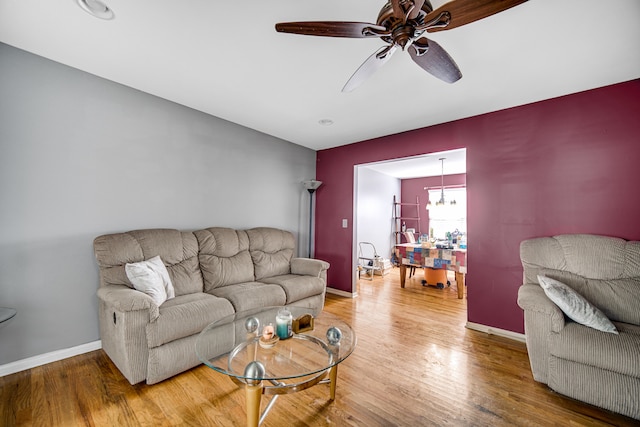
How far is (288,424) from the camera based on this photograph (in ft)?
5.00

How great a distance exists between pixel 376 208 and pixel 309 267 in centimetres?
345

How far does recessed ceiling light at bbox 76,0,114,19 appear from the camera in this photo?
1.56 meters

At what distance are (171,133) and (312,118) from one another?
Result: 166 centimetres

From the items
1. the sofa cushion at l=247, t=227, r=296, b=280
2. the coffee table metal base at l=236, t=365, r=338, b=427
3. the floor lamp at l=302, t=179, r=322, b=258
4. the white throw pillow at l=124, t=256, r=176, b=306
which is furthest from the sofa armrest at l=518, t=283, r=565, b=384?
the floor lamp at l=302, t=179, r=322, b=258

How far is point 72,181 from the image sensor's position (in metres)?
2.26

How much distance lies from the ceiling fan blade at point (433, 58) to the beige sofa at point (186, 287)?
2338mm

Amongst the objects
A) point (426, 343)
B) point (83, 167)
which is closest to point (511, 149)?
point (426, 343)

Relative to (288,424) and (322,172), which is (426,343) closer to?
(288,424)

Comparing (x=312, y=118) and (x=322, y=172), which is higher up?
(x=312, y=118)

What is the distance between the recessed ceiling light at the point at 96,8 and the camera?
→ 1563 mm

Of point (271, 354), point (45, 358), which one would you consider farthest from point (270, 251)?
point (45, 358)

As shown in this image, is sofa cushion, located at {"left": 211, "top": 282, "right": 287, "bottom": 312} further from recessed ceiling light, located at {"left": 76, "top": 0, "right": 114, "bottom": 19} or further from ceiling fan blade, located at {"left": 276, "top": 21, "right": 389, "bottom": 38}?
recessed ceiling light, located at {"left": 76, "top": 0, "right": 114, "bottom": 19}

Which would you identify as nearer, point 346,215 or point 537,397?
point 537,397

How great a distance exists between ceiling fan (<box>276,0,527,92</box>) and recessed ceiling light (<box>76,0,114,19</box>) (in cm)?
120
